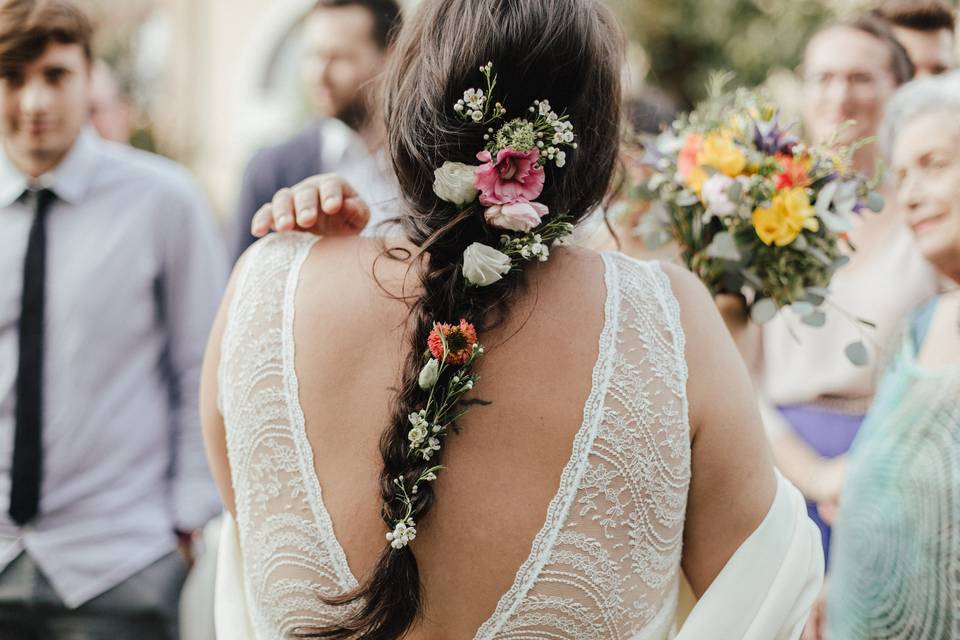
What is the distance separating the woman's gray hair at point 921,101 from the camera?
2.59 m

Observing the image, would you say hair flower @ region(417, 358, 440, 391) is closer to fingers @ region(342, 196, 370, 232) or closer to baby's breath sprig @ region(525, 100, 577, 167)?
baby's breath sprig @ region(525, 100, 577, 167)

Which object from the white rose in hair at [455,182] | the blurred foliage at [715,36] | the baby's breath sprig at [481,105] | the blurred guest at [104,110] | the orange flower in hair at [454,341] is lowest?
the blurred foliage at [715,36]

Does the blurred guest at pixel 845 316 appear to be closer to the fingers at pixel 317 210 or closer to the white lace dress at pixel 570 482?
the white lace dress at pixel 570 482

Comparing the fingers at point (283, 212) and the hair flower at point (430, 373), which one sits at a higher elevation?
the fingers at point (283, 212)

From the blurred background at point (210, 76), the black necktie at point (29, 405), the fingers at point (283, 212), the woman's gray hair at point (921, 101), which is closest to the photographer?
the fingers at point (283, 212)

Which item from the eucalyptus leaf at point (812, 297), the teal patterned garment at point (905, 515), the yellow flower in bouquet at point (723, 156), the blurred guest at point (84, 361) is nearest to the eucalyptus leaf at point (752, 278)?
the eucalyptus leaf at point (812, 297)

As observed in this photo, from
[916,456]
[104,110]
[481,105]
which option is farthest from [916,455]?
[104,110]

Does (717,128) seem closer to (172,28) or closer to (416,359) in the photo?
(416,359)

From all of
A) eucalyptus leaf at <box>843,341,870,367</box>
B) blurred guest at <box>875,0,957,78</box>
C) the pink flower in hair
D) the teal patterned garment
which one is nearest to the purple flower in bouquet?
eucalyptus leaf at <box>843,341,870,367</box>

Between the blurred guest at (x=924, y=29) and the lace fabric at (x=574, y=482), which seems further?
the blurred guest at (x=924, y=29)

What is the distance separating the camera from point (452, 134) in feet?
5.68

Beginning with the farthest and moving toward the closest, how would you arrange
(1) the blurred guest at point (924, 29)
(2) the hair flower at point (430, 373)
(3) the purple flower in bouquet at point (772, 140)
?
(1) the blurred guest at point (924, 29), (3) the purple flower in bouquet at point (772, 140), (2) the hair flower at point (430, 373)

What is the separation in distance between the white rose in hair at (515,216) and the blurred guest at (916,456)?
1099 mm

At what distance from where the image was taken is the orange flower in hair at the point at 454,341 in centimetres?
166
